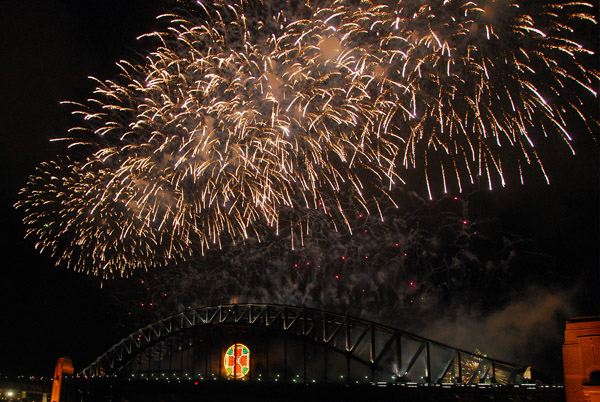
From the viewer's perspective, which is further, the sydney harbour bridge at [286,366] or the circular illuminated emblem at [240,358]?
the circular illuminated emblem at [240,358]

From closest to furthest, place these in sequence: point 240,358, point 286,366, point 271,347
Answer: point 286,366 < point 240,358 < point 271,347

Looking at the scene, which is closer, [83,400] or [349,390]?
[349,390]

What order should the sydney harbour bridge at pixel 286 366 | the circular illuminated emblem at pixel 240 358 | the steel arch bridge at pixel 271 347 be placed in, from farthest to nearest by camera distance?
the circular illuminated emblem at pixel 240 358, the steel arch bridge at pixel 271 347, the sydney harbour bridge at pixel 286 366

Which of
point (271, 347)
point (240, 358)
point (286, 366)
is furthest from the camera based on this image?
point (271, 347)

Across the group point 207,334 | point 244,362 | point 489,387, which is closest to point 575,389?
point 489,387

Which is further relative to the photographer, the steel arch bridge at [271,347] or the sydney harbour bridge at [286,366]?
the steel arch bridge at [271,347]

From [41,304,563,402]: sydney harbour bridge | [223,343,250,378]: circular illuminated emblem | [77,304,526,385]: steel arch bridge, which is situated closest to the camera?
[41,304,563,402]: sydney harbour bridge

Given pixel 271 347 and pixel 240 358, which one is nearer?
pixel 240 358

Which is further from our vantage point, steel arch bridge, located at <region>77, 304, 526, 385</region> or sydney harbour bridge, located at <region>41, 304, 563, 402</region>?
steel arch bridge, located at <region>77, 304, 526, 385</region>

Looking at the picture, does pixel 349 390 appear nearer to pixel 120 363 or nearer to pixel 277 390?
pixel 277 390

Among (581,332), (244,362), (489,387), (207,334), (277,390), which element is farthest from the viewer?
(207,334)

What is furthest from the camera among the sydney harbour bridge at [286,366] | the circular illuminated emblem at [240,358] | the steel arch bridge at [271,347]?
the circular illuminated emblem at [240,358]
